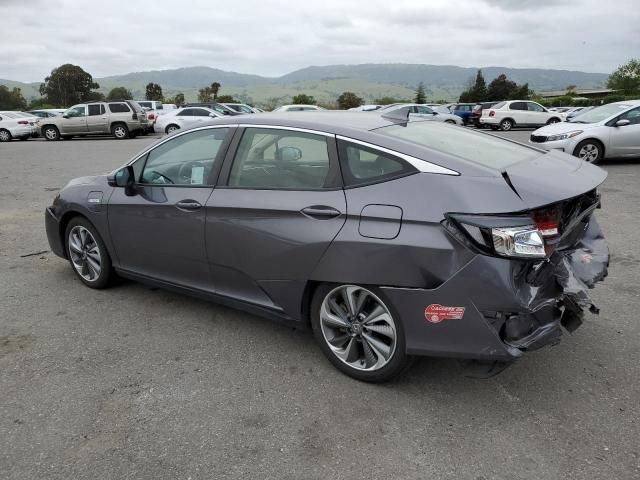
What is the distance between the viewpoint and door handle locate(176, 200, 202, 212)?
11.7ft

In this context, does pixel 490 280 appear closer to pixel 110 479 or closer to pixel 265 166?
pixel 265 166

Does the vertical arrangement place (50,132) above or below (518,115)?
below

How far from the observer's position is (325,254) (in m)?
2.95

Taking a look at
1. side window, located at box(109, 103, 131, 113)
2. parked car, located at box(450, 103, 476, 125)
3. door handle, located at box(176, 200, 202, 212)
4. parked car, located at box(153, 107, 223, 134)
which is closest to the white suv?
parked car, located at box(450, 103, 476, 125)

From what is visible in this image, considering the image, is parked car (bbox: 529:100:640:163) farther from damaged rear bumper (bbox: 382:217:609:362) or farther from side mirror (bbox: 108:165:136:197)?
side mirror (bbox: 108:165:136:197)

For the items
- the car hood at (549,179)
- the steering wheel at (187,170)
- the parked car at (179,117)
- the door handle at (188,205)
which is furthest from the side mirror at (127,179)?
the parked car at (179,117)

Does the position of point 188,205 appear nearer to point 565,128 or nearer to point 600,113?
point 565,128

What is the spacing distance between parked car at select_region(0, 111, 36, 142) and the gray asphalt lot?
951 inches

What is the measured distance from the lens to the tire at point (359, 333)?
2.88 metres

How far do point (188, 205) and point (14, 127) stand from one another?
2537 centimetres

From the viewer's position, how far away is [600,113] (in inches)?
478

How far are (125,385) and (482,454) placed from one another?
2.05 meters

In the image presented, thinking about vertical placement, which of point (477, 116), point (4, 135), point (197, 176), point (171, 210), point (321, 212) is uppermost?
point (197, 176)

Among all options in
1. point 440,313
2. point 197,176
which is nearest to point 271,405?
point 440,313
